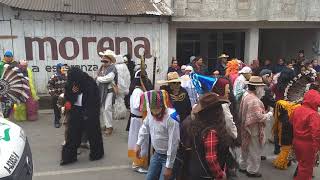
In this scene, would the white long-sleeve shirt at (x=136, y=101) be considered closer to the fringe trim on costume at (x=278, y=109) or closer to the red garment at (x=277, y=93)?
the fringe trim on costume at (x=278, y=109)

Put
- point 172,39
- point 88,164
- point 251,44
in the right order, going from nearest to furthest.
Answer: point 88,164 < point 172,39 < point 251,44

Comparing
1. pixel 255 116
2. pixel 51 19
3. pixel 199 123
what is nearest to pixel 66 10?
pixel 51 19

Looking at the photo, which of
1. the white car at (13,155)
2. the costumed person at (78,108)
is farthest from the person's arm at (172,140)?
the costumed person at (78,108)

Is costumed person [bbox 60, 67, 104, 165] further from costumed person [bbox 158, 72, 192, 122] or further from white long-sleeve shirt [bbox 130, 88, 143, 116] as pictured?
costumed person [bbox 158, 72, 192, 122]

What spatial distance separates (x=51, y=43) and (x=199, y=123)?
8.43 meters

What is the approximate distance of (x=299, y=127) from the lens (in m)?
5.51

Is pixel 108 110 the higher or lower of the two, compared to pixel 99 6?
lower

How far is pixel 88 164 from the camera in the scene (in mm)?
6816

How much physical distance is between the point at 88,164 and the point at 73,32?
569 centimetres

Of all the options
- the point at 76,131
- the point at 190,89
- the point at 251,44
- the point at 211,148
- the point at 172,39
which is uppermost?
the point at 172,39

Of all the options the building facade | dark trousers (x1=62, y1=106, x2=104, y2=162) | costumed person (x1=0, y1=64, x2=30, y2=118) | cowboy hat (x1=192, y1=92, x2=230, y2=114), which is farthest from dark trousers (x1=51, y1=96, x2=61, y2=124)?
cowboy hat (x1=192, y1=92, x2=230, y2=114)

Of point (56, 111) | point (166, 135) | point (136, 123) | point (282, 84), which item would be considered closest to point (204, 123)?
point (166, 135)

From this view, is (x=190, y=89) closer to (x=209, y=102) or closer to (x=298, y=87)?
(x=298, y=87)

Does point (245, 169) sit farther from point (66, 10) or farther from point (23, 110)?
point (66, 10)
